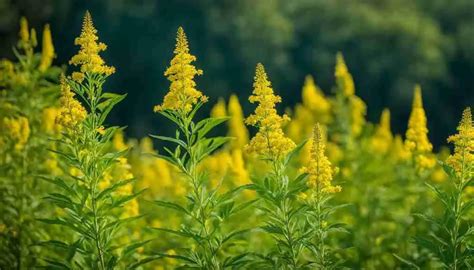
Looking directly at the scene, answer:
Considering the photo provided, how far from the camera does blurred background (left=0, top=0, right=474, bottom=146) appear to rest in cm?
2434

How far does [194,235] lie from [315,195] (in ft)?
2.79

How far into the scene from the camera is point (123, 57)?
94.4 ft

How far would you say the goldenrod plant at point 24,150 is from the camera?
755cm

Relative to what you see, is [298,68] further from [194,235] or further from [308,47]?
[194,235]

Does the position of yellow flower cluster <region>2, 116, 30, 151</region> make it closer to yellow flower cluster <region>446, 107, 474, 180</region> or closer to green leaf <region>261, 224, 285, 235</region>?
green leaf <region>261, 224, 285, 235</region>

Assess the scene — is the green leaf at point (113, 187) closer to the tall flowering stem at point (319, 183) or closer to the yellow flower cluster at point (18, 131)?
the tall flowering stem at point (319, 183)

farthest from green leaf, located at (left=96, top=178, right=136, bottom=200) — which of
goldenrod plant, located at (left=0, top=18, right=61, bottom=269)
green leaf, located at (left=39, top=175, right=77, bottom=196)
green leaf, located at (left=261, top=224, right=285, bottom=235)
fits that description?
goldenrod plant, located at (left=0, top=18, right=61, bottom=269)

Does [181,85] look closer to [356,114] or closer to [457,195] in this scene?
[457,195]

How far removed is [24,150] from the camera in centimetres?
810

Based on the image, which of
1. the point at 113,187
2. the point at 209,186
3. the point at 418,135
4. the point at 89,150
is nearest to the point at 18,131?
the point at 209,186

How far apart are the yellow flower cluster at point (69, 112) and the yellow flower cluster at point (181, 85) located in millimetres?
504

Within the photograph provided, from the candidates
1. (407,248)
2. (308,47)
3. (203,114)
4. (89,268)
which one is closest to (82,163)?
(89,268)

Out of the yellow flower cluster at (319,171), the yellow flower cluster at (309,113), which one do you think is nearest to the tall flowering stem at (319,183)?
the yellow flower cluster at (319,171)

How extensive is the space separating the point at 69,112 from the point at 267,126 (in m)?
1.31
